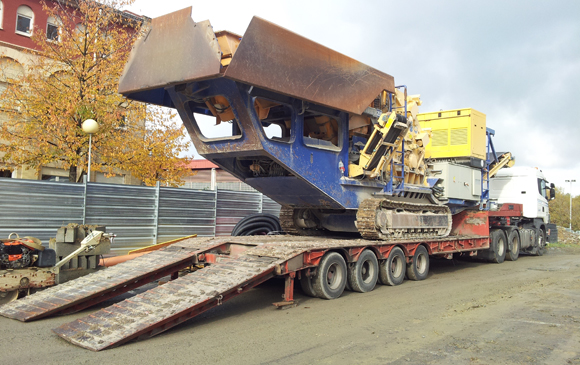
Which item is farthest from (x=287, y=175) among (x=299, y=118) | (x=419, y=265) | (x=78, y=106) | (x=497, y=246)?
(x=497, y=246)

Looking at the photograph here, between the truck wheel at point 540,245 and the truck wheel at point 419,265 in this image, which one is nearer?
the truck wheel at point 419,265

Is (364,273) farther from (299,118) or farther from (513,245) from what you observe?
(513,245)

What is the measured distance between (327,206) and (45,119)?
31.5ft

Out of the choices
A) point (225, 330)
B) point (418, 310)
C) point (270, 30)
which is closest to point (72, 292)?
point (225, 330)

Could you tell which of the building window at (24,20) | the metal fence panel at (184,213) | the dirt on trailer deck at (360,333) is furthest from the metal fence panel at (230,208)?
the building window at (24,20)

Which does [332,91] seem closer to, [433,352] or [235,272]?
[235,272]

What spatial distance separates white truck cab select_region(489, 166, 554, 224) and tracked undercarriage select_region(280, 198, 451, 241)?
21.1 feet

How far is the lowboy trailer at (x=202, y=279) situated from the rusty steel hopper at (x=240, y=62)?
8.99 ft

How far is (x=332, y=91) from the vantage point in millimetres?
8398

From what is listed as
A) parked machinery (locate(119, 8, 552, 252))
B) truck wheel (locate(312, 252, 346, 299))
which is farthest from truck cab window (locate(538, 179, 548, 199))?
truck wheel (locate(312, 252, 346, 299))

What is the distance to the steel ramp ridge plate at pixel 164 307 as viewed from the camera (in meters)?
5.47

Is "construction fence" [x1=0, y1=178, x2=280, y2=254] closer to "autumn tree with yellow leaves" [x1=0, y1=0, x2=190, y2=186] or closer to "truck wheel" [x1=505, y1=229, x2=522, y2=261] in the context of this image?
"autumn tree with yellow leaves" [x1=0, y1=0, x2=190, y2=186]

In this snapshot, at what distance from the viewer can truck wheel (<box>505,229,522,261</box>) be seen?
15.8 meters

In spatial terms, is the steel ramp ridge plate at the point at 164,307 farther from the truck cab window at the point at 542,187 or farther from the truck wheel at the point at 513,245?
the truck cab window at the point at 542,187
